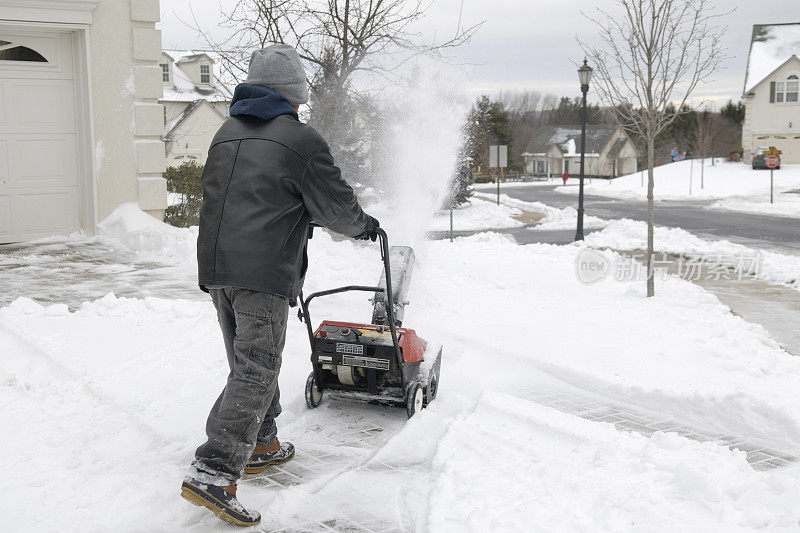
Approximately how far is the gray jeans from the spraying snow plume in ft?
13.1

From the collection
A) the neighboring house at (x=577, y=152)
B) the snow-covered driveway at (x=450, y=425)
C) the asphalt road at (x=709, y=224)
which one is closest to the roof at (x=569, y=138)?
the neighboring house at (x=577, y=152)

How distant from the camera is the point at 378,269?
30.6 feet

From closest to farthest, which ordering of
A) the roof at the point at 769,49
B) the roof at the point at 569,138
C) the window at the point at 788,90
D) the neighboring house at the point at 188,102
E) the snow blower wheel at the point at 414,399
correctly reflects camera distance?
the snow blower wheel at the point at 414,399
the neighboring house at the point at 188,102
the window at the point at 788,90
the roof at the point at 769,49
the roof at the point at 569,138

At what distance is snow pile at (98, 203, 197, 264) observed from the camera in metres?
9.67

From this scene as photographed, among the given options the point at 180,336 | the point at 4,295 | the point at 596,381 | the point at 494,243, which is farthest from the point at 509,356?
the point at 494,243

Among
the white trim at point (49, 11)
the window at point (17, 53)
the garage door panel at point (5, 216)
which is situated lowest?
the garage door panel at point (5, 216)

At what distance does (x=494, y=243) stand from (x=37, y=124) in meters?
9.26

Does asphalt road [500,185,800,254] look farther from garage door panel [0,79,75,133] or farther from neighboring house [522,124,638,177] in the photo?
neighboring house [522,124,638,177]

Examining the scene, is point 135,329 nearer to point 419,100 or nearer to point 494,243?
point 419,100

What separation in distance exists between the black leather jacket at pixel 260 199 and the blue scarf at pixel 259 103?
4 cm

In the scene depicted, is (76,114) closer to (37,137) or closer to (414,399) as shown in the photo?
(37,137)

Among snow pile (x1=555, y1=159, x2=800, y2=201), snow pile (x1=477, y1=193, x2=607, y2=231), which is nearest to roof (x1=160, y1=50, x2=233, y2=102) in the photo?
snow pile (x1=477, y1=193, x2=607, y2=231)

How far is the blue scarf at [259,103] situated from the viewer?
11.0 ft

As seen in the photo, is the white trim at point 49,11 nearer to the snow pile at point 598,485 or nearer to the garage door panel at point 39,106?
the garage door panel at point 39,106
